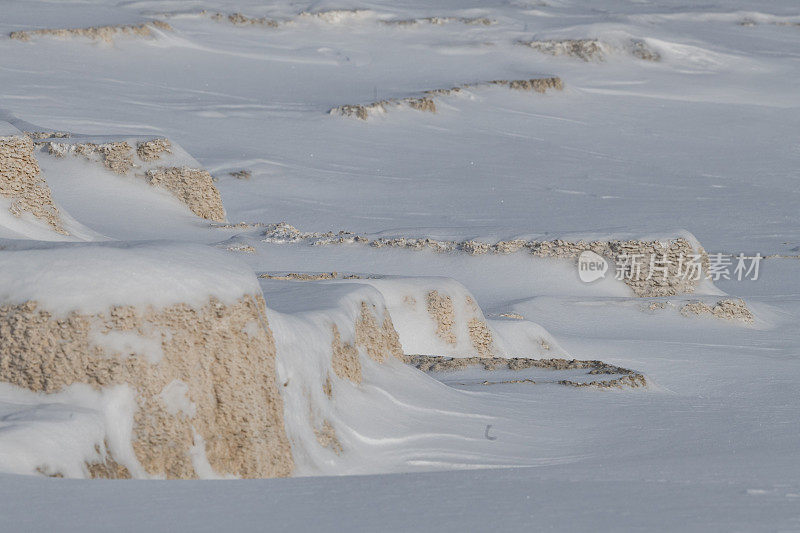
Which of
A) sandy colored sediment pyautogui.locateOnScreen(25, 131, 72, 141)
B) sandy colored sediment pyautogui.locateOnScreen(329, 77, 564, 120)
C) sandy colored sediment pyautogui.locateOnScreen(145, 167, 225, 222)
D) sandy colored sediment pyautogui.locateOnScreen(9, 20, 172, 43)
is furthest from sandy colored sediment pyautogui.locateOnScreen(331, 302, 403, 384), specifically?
sandy colored sediment pyautogui.locateOnScreen(9, 20, 172, 43)

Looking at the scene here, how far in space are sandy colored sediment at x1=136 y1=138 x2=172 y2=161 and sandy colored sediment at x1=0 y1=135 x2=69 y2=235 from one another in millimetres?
5048

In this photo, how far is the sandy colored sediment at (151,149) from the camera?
16812 millimetres

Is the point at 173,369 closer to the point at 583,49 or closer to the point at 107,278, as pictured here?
the point at 107,278

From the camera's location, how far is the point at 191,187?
17203 millimetres

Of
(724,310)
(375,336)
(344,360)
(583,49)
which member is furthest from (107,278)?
(583,49)

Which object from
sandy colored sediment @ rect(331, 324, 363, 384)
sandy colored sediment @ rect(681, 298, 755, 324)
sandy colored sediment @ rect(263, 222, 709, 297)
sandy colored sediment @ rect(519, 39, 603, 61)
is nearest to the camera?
sandy colored sediment @ rect(331, 324, 363, 384)

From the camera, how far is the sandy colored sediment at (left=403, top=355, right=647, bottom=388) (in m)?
9.57

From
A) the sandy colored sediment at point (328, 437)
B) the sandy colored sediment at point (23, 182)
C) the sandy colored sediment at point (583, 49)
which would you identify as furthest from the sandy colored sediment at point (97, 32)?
the sandy colored sediment at point (328, 437)

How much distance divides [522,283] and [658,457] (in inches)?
385

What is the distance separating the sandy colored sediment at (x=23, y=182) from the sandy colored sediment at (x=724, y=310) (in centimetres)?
701

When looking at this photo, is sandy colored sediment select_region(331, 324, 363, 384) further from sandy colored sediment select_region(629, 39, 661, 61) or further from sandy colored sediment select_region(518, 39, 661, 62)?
sandy colored sediment select_region(629, 39, 661, 61)

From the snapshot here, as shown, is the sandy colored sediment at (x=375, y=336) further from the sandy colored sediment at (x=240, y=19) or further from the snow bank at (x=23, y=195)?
the sandy colored sediment at (x=240, y=19)

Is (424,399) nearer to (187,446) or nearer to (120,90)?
(187,446)

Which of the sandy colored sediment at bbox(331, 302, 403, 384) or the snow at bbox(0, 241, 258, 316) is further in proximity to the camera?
the sandy colored sediment at bbox(331, 302, 403, 384)
